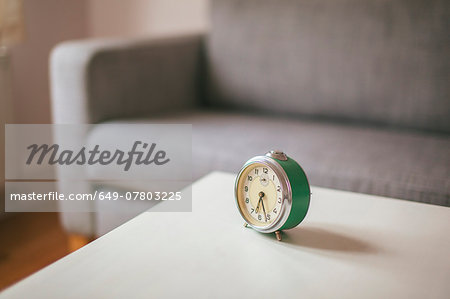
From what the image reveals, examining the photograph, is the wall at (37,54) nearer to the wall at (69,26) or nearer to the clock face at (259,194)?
the wall at (69,26)

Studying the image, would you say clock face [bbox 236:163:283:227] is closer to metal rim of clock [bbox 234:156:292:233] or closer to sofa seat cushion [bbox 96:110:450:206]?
metal rim of clock [bbox 234:156:292:233]

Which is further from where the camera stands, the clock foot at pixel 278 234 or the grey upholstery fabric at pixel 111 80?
the grey upholstery fabric at pixel 111 80

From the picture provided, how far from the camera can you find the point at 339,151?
131 cm

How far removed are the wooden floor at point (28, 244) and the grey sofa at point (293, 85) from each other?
0.17 metres

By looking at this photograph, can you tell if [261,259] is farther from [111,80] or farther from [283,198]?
[111,80]

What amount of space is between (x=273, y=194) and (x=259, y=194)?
1.1 inches

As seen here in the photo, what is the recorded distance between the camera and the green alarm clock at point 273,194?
0.74m

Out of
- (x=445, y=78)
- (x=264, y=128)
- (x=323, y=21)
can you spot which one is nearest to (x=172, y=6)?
(x=323, y=21)

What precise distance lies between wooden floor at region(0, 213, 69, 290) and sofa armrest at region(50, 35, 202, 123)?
1.48 feet

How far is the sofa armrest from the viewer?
1.53 m

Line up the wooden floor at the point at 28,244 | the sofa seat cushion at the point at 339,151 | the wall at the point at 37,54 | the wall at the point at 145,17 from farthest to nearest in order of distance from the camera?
the wall at the point at 145,17 → the wall at the point at 37,54 → the wooden floor at the point at 28,244 → the sofa seat cushion at the point at 339,151

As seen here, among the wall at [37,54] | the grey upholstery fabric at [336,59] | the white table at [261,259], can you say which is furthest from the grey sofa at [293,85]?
the wall at [37,54]

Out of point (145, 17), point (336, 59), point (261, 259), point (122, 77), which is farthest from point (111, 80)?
point (261, 259)

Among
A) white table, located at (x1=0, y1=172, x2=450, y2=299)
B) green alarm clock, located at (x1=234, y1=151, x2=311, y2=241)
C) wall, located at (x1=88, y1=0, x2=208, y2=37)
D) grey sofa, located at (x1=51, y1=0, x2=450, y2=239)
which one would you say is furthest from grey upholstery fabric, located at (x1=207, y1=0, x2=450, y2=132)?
green alarm clock, located at (x1=234, y1=151, x2=311, y2=241)
